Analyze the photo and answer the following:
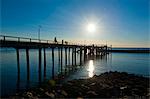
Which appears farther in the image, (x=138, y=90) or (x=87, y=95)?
(x=138, y=90)

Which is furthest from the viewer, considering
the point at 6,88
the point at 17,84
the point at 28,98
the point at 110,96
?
the point at 17,84

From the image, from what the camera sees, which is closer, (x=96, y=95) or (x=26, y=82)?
(x=96, y=95)

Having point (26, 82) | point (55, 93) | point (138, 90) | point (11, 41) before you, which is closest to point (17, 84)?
point (26, 82)

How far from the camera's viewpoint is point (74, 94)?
1752cm

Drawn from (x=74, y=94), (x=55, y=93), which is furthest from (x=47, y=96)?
(x=74, y=94)

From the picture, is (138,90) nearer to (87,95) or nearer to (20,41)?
(87,95)

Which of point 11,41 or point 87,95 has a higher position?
point 11,41

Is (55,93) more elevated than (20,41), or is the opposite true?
(20,41)

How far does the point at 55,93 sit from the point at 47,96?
40.0 inches

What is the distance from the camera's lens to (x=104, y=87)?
20.2 m

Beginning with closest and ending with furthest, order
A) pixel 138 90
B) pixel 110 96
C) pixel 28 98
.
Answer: pixel 28 98
pixel 110 96
pixel 138 90

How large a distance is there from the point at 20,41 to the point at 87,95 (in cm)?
1250

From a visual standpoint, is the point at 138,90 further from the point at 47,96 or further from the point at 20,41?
the point at 20,41

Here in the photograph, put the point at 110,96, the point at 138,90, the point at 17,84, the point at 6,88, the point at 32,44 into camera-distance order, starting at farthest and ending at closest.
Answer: the point at 32,44 → the point at 17,84 → the point at 6,88 → the point at 138,90 → the point at 110,96
